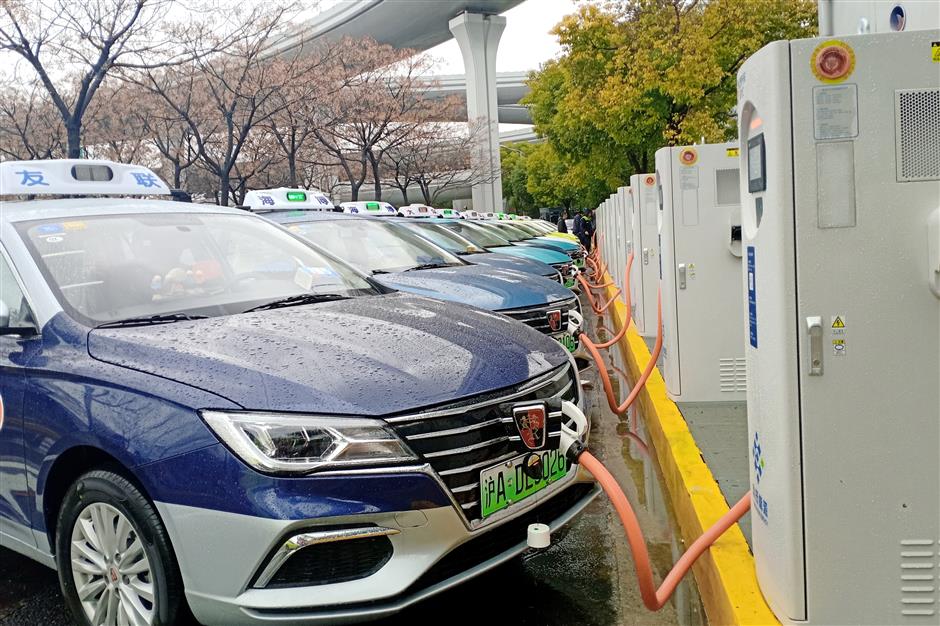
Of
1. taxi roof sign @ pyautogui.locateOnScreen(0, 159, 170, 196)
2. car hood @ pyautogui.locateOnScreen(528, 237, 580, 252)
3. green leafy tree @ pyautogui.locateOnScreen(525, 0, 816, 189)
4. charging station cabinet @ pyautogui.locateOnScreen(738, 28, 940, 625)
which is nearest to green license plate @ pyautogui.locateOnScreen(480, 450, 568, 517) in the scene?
charging station cabinet @ pyautogui.locateOnScreen(738, 28, 940, 625)

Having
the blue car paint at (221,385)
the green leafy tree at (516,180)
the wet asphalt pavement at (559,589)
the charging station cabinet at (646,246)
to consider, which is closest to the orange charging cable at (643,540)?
the wet asphalt pavement at (559,589)

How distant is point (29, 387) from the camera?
3.20m

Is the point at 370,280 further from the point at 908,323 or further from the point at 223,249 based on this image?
the point at 908,323

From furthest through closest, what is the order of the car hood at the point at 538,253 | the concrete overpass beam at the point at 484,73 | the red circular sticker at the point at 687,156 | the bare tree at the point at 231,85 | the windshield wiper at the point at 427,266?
the concrete overpass beam at the point at 484,73 → the bare tree at the point at 231,85 → the car hood at the point at 538,253 → the windshield wiper at the point at 427,266 → the red circular sticker at the point at 687,156

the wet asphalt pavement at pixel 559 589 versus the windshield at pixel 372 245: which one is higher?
the windshield at pixel 372 245

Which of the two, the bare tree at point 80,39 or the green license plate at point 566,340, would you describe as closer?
the green license plate at point 566,340

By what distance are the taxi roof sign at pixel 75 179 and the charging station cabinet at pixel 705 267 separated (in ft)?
11.3

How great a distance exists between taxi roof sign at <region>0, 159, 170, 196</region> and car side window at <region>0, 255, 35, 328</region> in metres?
1.03

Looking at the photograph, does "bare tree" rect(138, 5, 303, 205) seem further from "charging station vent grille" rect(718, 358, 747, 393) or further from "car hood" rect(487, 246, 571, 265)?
"charging station vent grille" rect(718, 358, 747, 393)

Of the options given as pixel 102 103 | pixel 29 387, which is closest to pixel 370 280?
pixel 29 387

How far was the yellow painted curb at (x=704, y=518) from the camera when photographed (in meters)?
3.01

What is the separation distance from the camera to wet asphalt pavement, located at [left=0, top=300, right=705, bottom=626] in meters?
3.33

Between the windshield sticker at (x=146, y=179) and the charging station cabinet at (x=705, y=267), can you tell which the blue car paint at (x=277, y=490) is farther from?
the charging station cabinet at (x=705, y=267)

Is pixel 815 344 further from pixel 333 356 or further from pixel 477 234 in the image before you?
pixel 477 234
